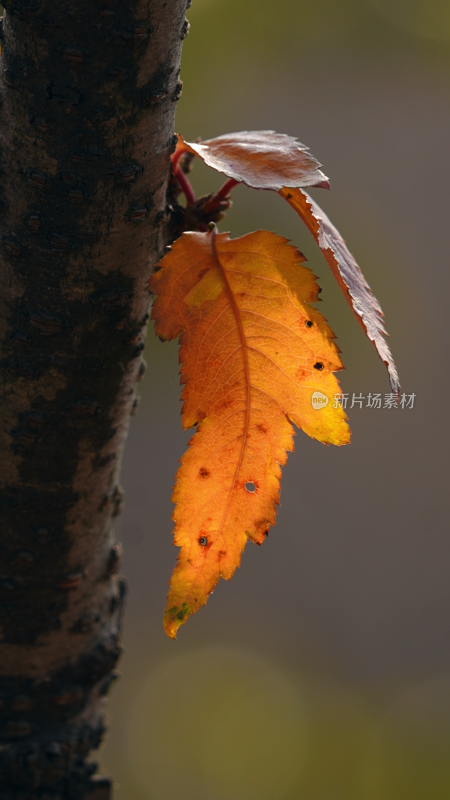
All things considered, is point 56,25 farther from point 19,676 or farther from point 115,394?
point 19,676

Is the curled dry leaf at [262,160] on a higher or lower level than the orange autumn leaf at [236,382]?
higher

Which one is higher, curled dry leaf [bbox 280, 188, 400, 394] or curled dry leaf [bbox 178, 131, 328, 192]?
curled dry leaf [bbox 178, 131, 328, 192]

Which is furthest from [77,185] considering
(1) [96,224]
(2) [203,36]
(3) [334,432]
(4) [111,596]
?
(2) [203,36]
